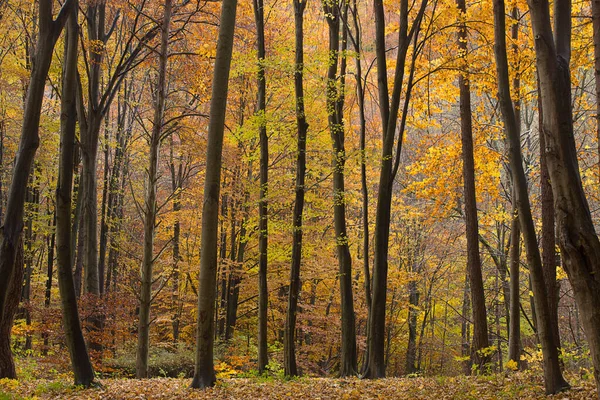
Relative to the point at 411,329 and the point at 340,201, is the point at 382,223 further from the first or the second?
the point at 411,329

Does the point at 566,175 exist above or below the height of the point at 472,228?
below

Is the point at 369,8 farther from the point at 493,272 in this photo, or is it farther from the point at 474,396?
the point at 493,272

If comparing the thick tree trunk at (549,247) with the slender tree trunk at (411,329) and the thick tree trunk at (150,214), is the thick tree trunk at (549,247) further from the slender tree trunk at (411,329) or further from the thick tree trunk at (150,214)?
the slender tree trunk at (411,329)

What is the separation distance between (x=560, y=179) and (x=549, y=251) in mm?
6668

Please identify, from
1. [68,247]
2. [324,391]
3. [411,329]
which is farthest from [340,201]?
[411,329]

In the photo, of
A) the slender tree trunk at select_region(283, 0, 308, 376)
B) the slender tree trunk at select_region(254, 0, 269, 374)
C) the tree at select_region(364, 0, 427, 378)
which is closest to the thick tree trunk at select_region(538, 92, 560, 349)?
Answer: the tree at select_region(364, 0, 427, 378)

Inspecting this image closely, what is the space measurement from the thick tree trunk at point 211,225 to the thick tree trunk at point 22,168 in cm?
252

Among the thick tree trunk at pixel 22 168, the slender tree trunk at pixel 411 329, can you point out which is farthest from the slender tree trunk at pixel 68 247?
the slender tree trunk at pixel 411 329

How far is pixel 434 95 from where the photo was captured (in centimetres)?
1476

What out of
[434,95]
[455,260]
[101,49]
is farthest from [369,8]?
[455,260]

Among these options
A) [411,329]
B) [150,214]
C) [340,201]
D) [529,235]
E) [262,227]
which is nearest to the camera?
[529,235]

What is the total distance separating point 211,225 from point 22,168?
2.96m

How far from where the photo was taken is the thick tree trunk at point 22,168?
7.64 meters

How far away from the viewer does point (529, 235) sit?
6797mm
